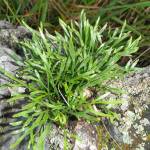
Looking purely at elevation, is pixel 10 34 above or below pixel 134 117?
above

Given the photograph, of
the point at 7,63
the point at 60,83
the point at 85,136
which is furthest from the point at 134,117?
the point at 7,63

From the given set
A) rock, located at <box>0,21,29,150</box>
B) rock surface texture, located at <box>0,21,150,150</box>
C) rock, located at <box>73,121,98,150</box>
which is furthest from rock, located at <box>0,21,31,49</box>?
rock, located at <box>73,121,98,150</box>

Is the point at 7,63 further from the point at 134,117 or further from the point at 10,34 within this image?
the point at 134,117

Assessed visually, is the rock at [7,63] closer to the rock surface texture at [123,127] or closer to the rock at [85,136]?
the rock surface texture at [123,127]

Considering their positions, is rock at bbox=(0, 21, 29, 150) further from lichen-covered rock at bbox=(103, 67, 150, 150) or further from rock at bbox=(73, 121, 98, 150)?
lichen-covered rock at bbox=(103, 67, 150, 150)

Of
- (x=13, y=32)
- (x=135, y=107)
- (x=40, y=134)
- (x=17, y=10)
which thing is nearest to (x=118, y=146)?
(x=135, y=107)

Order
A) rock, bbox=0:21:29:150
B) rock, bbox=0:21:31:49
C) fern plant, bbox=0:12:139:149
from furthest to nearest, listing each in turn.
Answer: rock, bbox=0:21:31:49
rock, bbox=0:21:29:150
fern plant, bbox=0:12:139:149

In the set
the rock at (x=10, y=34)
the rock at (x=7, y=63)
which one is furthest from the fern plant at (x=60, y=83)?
A: the rock at (x=10, y=34)

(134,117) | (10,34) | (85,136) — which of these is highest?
(10,34)
